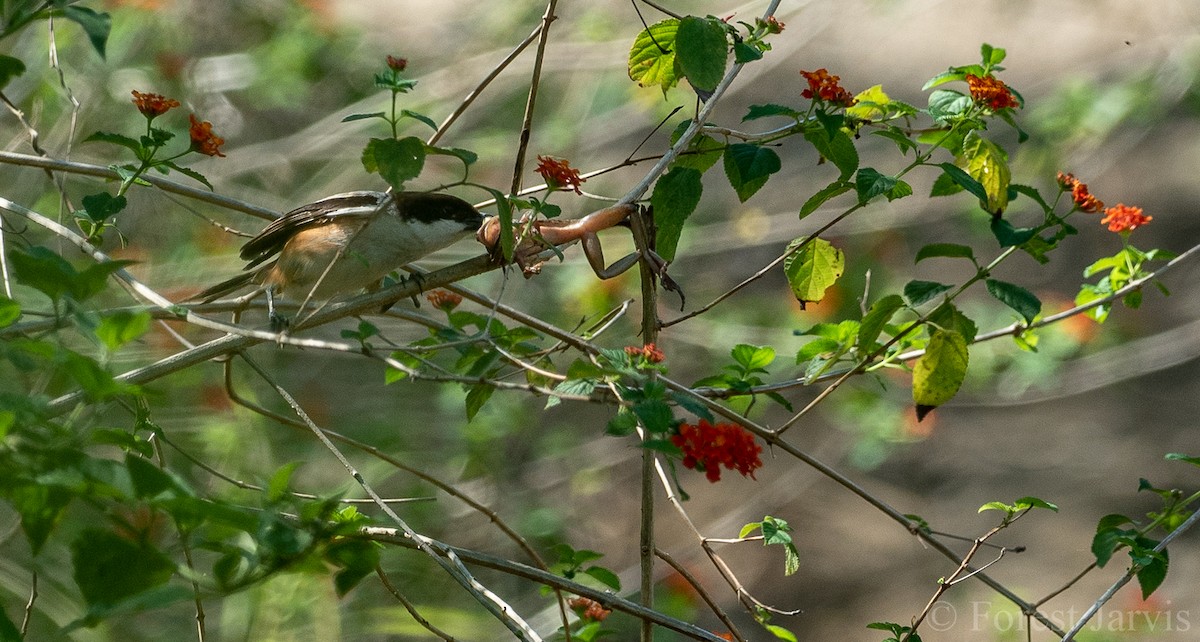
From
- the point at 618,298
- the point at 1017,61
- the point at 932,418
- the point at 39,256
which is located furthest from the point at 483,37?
the point at 39,256

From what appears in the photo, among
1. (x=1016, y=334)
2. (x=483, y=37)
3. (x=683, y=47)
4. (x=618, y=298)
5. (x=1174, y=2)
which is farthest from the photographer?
(x=1174, y=2)

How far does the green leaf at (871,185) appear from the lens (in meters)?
1.50

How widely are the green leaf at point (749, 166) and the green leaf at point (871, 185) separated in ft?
0.41

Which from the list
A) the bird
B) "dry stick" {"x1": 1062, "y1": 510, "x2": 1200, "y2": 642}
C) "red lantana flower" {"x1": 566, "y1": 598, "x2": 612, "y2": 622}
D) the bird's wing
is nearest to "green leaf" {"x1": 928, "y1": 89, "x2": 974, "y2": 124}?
"dry stick" {"x1": 1062, "y1": 510, "x2": 1200, "y2": 642}

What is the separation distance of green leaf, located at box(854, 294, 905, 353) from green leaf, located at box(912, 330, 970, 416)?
78 millimetres

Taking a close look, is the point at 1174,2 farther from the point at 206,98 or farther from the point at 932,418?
the point at 206,98

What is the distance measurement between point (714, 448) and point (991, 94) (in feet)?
2.23

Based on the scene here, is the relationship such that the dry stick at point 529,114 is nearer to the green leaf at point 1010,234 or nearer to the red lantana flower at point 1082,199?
the green leaf at point 1010,234

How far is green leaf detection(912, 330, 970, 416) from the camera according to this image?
151 centimetres

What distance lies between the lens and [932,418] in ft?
17.4

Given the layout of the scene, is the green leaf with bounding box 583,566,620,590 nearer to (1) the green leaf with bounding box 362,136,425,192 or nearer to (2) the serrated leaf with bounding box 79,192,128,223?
(1) the green leaf with bounding box 362,136,425,192

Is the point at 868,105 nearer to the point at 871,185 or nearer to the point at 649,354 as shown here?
the point at 871,185

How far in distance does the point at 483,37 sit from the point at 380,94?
70 cm

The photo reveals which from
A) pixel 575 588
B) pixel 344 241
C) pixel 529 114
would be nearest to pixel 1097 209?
pixel 529 114
